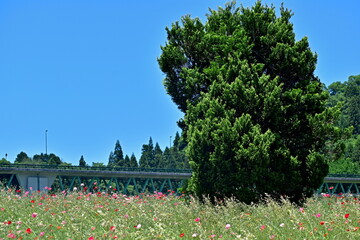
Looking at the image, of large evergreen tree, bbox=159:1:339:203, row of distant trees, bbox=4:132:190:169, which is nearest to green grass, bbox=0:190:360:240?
large evergreen tree, bbox=159:1:339:203

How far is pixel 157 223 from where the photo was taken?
11398mm

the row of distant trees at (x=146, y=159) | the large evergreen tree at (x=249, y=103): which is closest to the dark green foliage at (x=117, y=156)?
the row of distant trees at (x=146, y=159)

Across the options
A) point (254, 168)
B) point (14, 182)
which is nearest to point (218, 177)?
point (254, 168)

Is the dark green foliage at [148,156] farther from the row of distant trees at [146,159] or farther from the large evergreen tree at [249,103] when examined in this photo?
the large evergreen tree at [249,103]

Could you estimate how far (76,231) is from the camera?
10359 mm

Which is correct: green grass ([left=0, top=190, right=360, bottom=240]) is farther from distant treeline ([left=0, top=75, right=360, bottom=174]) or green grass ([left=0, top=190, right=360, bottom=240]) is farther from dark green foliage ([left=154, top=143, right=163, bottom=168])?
dark green foliage ([left=154, top=143, right=163, bottom=168])

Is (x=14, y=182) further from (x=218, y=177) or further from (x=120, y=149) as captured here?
(x=120, y=149)

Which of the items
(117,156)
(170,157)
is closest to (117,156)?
(117,156)

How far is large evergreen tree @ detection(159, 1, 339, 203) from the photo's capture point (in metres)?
18.5

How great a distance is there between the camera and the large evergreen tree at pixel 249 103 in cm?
1855

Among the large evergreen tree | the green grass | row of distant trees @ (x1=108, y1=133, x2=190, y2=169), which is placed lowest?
the green grass

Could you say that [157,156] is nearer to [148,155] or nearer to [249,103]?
[148,155]

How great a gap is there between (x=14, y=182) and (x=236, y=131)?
44854mm

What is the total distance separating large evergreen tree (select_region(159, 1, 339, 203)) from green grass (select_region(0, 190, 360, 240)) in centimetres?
281
